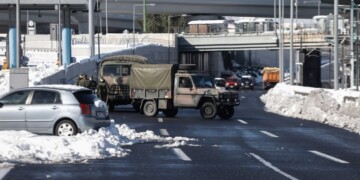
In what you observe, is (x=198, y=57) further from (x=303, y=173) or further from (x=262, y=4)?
(x=303, y=173)

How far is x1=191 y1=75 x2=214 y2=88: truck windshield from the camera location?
37.0m

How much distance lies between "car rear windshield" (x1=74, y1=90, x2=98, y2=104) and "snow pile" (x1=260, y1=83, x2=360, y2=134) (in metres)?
10.1

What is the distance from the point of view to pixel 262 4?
121 metres

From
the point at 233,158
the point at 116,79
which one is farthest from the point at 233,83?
the point at 233,158

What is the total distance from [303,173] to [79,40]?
90.5m

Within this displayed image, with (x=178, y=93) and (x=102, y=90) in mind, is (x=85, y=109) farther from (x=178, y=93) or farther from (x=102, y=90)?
(x=102, y=90)

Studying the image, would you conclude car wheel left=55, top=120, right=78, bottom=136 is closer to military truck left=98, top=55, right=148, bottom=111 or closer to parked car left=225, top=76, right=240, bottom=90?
military truck left=98, top=55, right=148, bottom=111

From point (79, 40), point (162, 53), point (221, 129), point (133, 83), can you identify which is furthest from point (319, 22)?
point (221, 129)

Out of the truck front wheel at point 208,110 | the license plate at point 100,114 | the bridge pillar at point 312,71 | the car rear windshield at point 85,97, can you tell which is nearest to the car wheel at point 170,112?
the truck front wheel at point 208,110

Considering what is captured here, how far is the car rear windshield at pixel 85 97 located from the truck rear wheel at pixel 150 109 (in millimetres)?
13396

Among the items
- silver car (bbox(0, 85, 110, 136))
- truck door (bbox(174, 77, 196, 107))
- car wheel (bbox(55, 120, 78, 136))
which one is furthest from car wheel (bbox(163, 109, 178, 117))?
car wheel (bbox(55, 120, 78, 136))

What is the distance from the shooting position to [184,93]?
121 ft

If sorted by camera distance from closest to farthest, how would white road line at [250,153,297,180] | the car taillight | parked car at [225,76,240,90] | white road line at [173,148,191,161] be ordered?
1. white road line at [250,153,297,180]
2. white road line at [173,148,191,161]
3. the car taillight
4. parked car at [225,76,240,90]

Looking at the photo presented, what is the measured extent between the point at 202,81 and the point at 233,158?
18.3m
